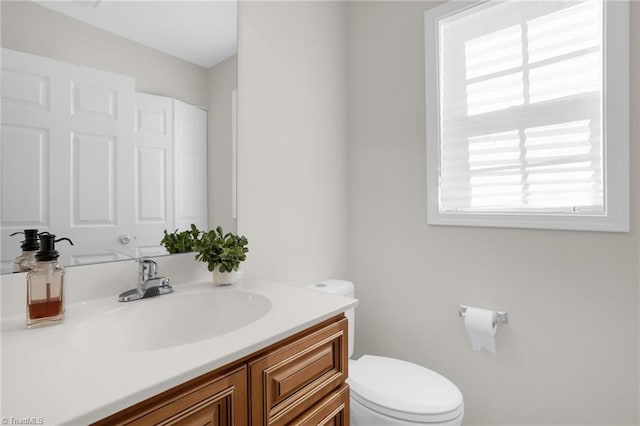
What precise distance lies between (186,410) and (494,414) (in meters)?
1.44

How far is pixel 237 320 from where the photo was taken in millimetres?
1001

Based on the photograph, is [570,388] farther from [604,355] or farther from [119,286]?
[119,286]

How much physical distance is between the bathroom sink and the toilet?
568 millimetres

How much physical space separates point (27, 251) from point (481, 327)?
1.58 meters

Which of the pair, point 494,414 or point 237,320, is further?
point 494,414

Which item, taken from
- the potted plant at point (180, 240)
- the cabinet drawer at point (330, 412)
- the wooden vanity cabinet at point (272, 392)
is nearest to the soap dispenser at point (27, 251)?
the potted plant at point (180, 240)

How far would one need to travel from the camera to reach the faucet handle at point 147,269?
1.01 metres

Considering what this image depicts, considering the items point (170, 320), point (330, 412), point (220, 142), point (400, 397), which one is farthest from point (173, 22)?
point (400, 397)

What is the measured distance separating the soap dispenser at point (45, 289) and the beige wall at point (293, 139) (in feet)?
2.12

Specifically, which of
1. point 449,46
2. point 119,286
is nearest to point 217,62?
point 119,286

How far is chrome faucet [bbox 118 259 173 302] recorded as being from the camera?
3.19 feet

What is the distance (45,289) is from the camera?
0.77 meters

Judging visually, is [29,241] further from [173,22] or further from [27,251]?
[173,22]

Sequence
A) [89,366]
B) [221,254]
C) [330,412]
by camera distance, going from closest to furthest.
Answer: [89,366]
[330,412]
[221,254]
